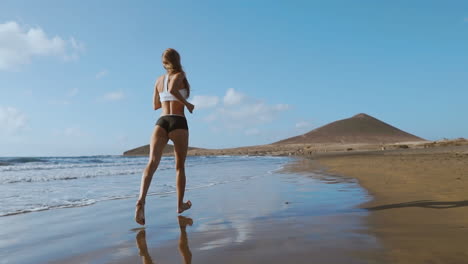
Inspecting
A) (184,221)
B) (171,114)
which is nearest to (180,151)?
(171,114)

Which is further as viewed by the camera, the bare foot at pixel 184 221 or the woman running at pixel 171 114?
the woman running at pixel 171 114

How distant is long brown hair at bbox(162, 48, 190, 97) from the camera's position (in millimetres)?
3404

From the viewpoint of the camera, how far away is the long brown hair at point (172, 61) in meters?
3.40

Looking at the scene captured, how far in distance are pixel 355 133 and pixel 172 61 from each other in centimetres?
6047

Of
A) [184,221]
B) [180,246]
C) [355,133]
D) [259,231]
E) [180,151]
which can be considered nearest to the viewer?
[180,246]

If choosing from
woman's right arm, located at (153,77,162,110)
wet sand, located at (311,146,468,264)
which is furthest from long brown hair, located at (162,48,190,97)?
wet sand, located at (311,146,468,264)

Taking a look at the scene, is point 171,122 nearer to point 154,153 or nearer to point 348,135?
point 154,153

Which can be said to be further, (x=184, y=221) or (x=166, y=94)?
(x=166, y=94)

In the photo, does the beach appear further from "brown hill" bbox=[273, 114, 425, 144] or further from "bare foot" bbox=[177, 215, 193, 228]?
"brown hill" bbox=[273, 114, 425, 144]

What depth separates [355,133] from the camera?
5966cm

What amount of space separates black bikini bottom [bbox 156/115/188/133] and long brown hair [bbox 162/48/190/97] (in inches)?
14.8

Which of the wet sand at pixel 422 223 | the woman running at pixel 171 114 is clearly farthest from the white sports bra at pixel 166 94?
the wet sand at pixel 422 223

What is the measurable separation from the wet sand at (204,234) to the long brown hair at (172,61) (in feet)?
4.83

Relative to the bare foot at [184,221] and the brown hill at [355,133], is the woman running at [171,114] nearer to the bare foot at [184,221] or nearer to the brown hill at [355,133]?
the bare foot at [184,221]
